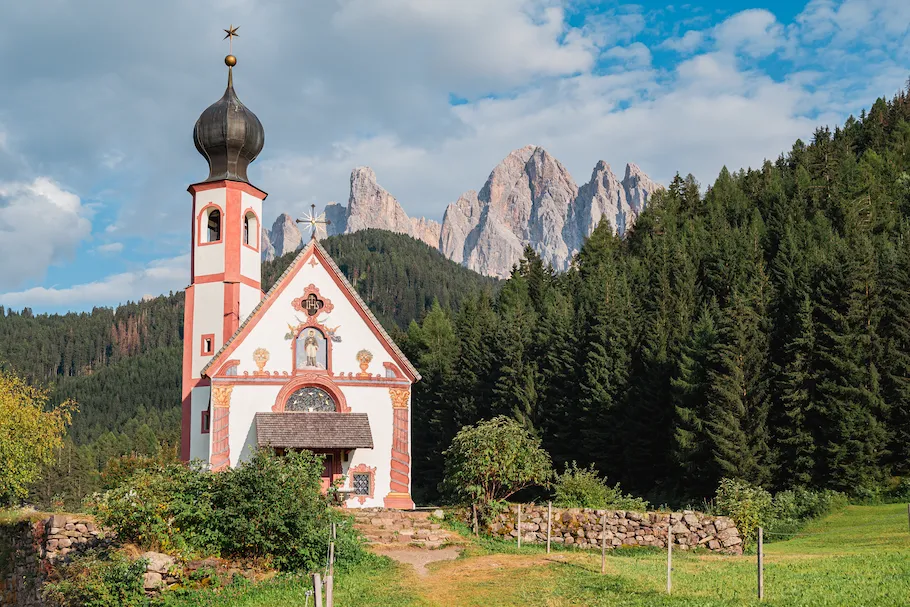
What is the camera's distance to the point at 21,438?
35.4 m

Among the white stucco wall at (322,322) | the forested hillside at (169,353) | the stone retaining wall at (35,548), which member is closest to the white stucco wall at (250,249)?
the white stucco wall at (322,322)

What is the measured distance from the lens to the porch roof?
110ft

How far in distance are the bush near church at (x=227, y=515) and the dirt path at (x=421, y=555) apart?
3.02 m

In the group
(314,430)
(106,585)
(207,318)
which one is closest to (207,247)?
(207,318)

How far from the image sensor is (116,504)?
20078mm

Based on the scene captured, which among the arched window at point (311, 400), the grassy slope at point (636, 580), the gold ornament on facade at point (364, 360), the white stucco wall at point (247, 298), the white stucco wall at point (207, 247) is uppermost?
the white stucco wall at point (207, 247)

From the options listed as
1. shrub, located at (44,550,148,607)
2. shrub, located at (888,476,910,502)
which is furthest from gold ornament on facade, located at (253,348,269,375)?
shrub, located at (888,476,910,502)

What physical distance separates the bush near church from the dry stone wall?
8.00 metres

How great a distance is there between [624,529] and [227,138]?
24.4 metres

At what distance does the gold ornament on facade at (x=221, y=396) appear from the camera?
34000 mm

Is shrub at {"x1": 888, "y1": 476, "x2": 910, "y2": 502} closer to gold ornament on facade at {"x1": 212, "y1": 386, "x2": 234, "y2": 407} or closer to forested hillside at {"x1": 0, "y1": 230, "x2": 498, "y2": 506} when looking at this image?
gold ornament on facade at {"x1": 212, "y1": 386, "x2": 234, "y2": 407}

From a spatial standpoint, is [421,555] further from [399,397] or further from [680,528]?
[399,397]

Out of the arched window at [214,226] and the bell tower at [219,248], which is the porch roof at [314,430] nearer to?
the bell tower at [219,248]

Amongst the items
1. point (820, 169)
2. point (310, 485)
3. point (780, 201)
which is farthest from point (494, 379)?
point (820, 169)
